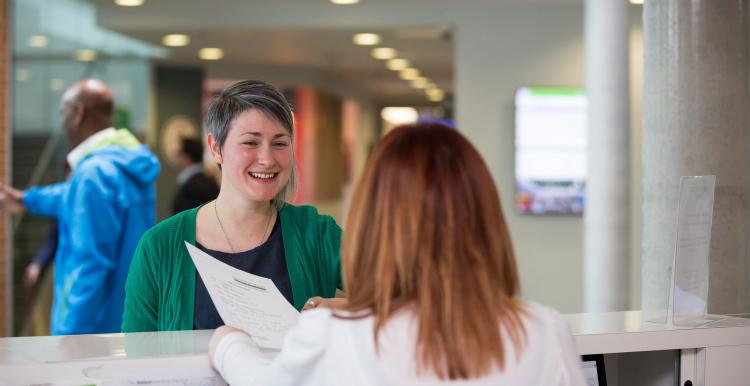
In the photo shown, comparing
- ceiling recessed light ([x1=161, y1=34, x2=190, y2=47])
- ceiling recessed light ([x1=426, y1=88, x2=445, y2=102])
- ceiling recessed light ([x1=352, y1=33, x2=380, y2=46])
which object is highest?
ceiling recessed light ([x1=426, y1=88, x2=445, y2=102])

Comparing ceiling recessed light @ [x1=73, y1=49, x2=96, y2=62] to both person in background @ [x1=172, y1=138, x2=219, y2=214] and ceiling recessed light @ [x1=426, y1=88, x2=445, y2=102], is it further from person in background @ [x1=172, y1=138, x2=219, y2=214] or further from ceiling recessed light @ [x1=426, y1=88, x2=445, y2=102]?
ceiling recessed light @ [x1=426, y1=88, x2=445, y2=102]

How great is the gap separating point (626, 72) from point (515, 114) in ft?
5.78

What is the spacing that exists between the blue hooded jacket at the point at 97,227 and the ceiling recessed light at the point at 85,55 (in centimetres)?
425

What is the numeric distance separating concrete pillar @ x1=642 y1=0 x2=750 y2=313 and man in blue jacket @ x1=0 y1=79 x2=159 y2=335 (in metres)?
2.10

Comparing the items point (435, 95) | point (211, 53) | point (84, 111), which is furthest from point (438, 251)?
point (435, 95)

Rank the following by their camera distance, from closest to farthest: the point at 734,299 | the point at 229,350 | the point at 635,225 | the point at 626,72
A: the point at 229,350, the point at 734,299, the point at 626,72, the point at 635,225

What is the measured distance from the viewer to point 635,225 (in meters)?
7.54

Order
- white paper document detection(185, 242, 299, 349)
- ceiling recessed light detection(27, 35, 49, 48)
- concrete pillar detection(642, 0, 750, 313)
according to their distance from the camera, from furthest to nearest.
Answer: ceiling recessed light detection(27, 35, 49, 48), concrete pillar detection(642, 0, 750, 313), white paper document detection(185, 242, 299, 349)

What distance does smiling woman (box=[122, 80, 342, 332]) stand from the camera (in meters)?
2.20

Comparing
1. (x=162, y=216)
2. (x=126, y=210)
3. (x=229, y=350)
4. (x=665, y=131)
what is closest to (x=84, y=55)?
(x=162, y=216)

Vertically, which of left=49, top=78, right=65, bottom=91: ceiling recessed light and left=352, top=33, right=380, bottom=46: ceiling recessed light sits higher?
left=352, top=33, right=380, bottom=46: ceiling recessed light

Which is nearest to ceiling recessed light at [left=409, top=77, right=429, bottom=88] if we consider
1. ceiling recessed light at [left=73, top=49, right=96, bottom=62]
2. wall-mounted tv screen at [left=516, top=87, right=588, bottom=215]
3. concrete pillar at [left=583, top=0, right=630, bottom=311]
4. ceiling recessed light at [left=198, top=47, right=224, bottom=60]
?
ceiling recessed light at [left=198, top=47, right=224, bottom=60]

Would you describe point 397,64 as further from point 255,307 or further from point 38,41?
point 255,307

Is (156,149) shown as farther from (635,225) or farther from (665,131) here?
(665,131)
